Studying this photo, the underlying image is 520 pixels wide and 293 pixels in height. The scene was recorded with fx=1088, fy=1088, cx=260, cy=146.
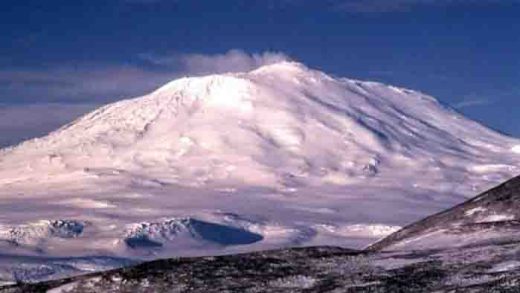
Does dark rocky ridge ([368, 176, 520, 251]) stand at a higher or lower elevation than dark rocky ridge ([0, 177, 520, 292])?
higher

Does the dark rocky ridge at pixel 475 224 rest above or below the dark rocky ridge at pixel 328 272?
above

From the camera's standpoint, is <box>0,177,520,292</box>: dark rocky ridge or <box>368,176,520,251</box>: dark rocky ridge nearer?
<box>0,177,520,292</box>: dark rocky ridge

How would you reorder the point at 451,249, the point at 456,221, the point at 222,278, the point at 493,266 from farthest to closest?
1. the point at 456,221
2. the point at 451,249
3. the point at 222,278
4. the point at 493,266

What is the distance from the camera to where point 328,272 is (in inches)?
1777

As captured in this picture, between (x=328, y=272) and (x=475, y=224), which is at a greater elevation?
(x=475, y=224)

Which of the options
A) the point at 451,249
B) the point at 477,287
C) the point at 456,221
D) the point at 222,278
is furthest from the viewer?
the point at 456,221

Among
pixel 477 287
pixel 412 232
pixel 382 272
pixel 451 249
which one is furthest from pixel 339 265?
pixel 412 232

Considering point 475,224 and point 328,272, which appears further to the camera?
point 475,224

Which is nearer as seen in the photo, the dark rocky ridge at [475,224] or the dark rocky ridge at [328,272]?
the dark rocky ridge at [328,272]

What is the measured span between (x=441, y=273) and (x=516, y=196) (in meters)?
26.8

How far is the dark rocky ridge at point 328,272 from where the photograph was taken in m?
40.5

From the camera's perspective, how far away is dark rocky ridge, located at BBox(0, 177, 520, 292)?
4047 cm

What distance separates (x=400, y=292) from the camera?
39062 mm

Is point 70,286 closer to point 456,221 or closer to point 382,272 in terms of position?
point 382,272
